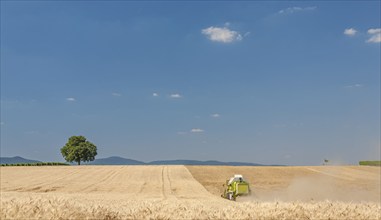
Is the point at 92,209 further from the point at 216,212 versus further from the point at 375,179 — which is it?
the point at 375,179

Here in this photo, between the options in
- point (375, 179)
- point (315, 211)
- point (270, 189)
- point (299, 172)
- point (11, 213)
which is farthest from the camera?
point (299, 172)

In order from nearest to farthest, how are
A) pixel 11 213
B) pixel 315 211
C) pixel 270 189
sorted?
1. pixel 11 213
2. pixel 315 211
3. pixel 270 189

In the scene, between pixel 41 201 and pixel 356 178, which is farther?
pixel 356 178

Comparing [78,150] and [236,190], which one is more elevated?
[78,150]

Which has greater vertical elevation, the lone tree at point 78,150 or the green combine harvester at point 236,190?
the lone tree at point 78,150

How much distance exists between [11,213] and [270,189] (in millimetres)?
46447

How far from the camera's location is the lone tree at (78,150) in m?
121

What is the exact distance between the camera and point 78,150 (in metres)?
122

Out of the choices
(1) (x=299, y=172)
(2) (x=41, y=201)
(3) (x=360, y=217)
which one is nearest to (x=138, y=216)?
(2) (x=41, y=201)

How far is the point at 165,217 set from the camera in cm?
476

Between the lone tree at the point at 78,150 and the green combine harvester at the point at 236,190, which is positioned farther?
the lone tree at the point at 78,150

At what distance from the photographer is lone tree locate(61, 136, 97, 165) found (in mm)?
121375

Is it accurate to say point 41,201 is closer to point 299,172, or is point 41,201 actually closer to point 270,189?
point 270,189

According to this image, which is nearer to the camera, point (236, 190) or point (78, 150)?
point (236, 190)
